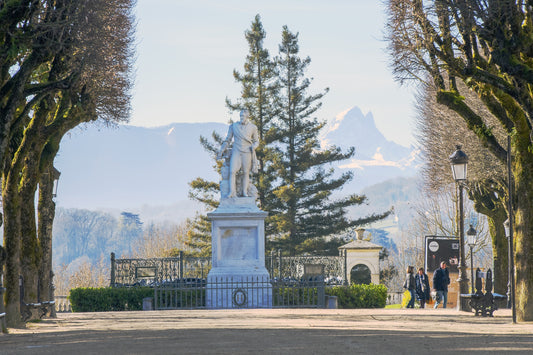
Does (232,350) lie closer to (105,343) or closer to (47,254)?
(105,343)

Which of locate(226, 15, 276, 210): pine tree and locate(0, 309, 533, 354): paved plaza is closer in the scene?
locate(0, 309, 533, 354): paved plaza

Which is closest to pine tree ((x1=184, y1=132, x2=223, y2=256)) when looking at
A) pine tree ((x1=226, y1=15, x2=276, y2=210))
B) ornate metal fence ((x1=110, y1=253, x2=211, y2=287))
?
pine tree ((x1=226, y1=15, x2=276, y2=210))

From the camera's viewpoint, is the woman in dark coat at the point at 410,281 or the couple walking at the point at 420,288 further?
the couple walking at the point at 420,288

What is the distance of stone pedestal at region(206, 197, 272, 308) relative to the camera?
23.8 metres

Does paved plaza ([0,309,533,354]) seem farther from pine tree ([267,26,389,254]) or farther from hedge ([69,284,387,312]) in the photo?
pine tree ([267,26,389,254])

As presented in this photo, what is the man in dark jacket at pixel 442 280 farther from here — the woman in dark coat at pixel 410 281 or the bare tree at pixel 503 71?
the bare tree at pixel 503 71

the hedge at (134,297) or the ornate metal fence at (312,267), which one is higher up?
the ornate metal fence at (312,267)

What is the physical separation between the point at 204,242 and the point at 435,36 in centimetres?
3797

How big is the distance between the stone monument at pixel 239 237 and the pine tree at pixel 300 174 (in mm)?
23931

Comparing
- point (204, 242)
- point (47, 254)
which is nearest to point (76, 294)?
point (47, 254)

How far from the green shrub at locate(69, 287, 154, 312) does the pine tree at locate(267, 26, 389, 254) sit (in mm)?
22621

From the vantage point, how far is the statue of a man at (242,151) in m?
25.3

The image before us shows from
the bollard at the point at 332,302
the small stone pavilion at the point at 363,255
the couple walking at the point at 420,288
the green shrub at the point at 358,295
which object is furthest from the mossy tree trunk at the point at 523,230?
the small stone pavilion at the point at 363,255

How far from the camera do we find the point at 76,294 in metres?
28.4
